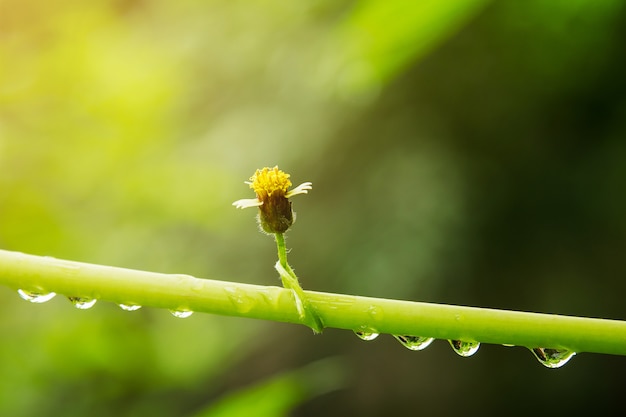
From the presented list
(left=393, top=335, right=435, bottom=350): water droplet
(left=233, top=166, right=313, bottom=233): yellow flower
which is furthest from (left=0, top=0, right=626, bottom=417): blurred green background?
(left=393, top=335, right=435, bottom=350): water droplet

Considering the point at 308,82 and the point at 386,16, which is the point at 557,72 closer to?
the point at 308,82

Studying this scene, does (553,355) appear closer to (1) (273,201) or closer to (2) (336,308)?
(2) (336,308)

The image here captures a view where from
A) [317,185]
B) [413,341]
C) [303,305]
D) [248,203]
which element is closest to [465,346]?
[413,341]

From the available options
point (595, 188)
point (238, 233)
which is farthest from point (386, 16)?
point (238, 233)

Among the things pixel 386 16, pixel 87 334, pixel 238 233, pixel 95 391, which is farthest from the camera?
pixel 238 233

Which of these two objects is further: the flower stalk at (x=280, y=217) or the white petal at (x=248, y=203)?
the white petal at (x=248, y=203)

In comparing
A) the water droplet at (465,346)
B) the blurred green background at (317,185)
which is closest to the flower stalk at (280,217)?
the water droplet at (465,346)

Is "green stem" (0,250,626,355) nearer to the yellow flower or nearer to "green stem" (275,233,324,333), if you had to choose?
"green stem" (275,233,324,333)

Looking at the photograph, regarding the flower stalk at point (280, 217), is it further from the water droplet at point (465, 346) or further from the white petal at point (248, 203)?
the water droplet at point (465, 346)
